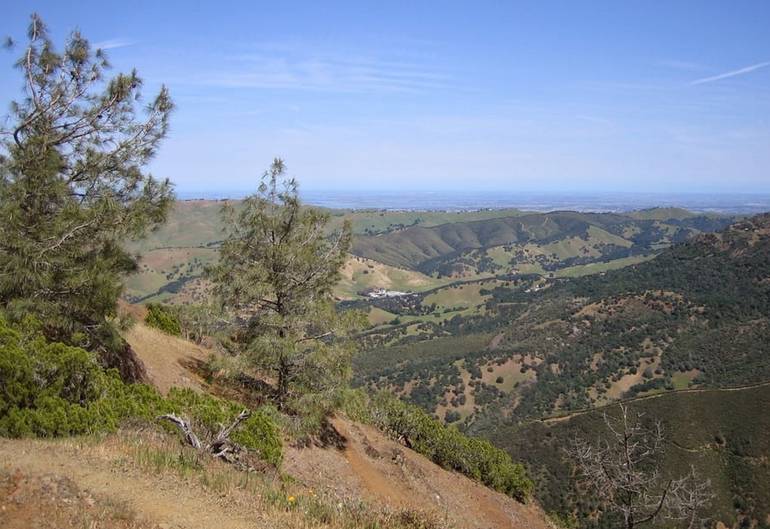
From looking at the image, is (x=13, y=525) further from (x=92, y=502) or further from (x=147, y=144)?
(x=147, y=144)

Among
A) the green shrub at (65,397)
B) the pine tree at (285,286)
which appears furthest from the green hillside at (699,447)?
the green shrub at (65,397)

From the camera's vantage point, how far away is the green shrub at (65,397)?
8.78 m

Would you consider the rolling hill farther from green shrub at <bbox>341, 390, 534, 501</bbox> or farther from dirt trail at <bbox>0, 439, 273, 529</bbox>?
dirt trail at <bbox>0, 439, 273, 529</bbox>

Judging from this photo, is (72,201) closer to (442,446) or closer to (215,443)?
(215,443)

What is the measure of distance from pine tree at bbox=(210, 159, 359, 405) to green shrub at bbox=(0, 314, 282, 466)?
14.6ft

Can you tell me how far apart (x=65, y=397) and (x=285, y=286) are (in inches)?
303

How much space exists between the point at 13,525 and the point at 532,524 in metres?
21.1

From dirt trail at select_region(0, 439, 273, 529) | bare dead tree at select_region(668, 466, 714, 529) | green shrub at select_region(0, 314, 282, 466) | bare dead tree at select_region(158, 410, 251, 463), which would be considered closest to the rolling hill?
bare dead tree at select_region(668, 466, 714, 529)

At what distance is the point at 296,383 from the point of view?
17.0 m

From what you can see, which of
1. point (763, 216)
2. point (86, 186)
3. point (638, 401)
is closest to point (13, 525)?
point (86, 186)

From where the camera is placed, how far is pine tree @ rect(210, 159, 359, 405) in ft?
54.1

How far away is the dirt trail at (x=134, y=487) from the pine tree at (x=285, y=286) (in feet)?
28.0

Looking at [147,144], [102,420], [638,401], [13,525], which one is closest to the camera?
[13,525]

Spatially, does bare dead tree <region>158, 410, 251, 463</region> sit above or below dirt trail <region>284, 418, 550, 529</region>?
above
